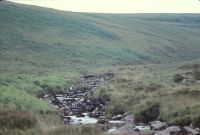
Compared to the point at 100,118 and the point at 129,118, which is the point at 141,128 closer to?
the point at 129,118

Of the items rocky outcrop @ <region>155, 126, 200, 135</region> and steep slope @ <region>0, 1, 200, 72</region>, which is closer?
rocky outcrop @ <region>155, 126, 200, 135</region>

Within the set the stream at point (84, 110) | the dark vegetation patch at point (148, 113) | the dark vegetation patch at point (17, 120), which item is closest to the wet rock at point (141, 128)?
the stream at point (84, 110)

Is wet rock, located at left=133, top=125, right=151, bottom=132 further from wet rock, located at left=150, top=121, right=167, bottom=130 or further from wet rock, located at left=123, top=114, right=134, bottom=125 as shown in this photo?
wet rock, located at left=123, top=114, right=134, bottom=125

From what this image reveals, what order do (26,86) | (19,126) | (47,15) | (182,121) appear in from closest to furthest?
(19,126), (182,121), (26,86), (47,15)

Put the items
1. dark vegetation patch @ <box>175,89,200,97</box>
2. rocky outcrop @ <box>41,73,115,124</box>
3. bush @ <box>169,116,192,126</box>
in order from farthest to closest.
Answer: rocky outcrop @ <box>41,73,115,124</box>
dark vegetation patch @ <box>175,89,200,97</box>
bush @ <box>169,116,192,126</box>

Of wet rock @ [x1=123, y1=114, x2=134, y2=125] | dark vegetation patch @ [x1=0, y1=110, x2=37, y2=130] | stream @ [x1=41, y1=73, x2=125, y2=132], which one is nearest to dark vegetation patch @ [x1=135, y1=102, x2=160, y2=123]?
wet rock @ [x1=123, y1=114, x2=134, y2=125]

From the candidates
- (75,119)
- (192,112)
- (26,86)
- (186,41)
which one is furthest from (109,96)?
(186,41)

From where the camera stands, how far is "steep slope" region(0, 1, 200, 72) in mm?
91562

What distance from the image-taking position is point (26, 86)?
3981 cm

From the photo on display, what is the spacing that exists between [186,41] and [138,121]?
14819 cm

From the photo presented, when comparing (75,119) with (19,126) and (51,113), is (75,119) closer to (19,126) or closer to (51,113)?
(51,113)

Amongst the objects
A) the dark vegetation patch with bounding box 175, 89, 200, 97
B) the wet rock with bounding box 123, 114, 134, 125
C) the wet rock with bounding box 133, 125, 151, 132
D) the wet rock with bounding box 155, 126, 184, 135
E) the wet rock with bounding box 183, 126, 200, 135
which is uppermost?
the dark vegetation patch with bounding box 175, 89, 200, 97

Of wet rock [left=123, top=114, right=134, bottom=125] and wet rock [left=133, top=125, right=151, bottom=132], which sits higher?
wet rock [left=133, top=125, right=151, bottom=132]

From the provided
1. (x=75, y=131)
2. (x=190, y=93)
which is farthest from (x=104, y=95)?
(x=75, y=131)
